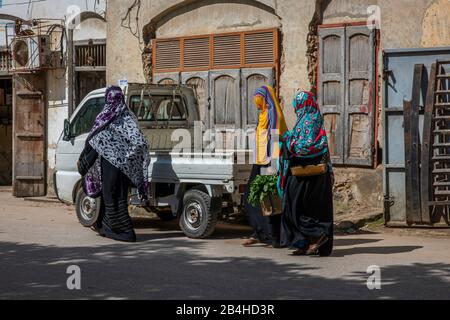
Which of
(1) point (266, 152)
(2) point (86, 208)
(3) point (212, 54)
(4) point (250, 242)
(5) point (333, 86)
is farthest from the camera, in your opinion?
(3) point (212, 54)

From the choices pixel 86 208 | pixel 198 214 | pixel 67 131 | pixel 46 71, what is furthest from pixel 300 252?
pixel 46 71

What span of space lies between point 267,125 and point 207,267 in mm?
2218

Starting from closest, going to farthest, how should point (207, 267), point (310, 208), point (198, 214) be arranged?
point (207, 267), point (310, 208), point (198, 214)

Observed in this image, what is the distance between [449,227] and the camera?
1198 cm

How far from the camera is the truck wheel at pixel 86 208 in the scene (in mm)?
11969

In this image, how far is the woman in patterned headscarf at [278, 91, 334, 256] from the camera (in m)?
9.78

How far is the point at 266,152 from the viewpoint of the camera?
10461 mm

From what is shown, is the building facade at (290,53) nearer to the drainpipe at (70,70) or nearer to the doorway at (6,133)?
the drainpipe at (70,70)

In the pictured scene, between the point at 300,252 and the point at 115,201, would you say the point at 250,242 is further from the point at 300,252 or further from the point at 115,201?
the point at 115,201

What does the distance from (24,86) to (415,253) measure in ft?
34.7

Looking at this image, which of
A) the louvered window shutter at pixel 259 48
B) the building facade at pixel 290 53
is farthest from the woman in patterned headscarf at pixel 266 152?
the louvered window shutter at pixel 259 48

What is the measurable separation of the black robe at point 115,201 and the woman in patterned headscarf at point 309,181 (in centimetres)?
239

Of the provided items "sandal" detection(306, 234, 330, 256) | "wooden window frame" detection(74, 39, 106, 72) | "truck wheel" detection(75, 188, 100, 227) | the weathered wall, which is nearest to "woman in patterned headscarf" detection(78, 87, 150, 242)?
"truck wheel" detection(75, 188, 100, 227)

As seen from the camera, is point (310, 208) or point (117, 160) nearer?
Result: point (310, 208)
